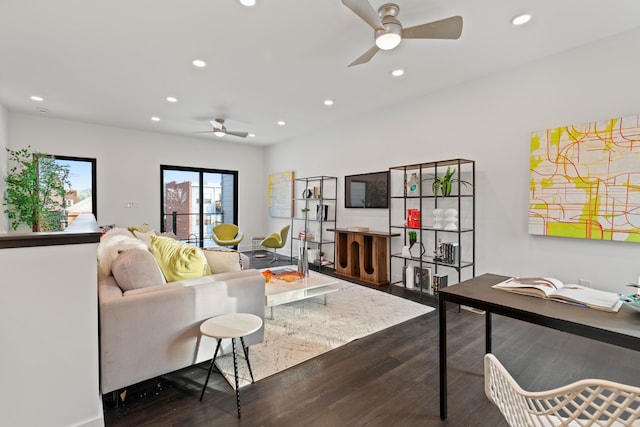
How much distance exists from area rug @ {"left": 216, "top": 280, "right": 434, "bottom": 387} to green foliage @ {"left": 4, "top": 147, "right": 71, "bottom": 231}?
445 cm

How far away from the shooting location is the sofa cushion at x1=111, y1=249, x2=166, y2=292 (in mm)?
1963

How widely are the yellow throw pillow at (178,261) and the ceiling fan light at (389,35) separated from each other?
230cm

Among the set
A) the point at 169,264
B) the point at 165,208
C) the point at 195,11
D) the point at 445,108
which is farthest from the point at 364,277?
the point at 165,208

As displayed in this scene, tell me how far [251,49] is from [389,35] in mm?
1497

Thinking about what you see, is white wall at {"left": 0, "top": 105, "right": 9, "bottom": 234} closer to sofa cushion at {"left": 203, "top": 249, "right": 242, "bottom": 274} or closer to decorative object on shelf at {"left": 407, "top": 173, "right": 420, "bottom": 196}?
sofa cushion at {"left": 203, "top": 249, "right": 242, "bottom": 274}

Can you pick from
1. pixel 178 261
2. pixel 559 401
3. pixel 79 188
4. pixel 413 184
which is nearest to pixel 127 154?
pixel 79 188

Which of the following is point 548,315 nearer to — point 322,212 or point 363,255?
point 363,255

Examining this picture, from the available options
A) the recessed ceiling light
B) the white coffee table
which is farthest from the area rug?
the recessed ceiling light

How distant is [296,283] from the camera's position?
11.1ft

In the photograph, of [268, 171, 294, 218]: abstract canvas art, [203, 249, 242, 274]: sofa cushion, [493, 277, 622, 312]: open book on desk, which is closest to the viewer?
[493, 277, 622, 312]: open book on desk

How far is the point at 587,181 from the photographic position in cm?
289

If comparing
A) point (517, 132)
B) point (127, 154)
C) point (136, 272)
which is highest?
point (127, 154)

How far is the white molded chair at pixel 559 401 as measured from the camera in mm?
719

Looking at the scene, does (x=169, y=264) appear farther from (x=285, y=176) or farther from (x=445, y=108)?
(x=285, y=176)
